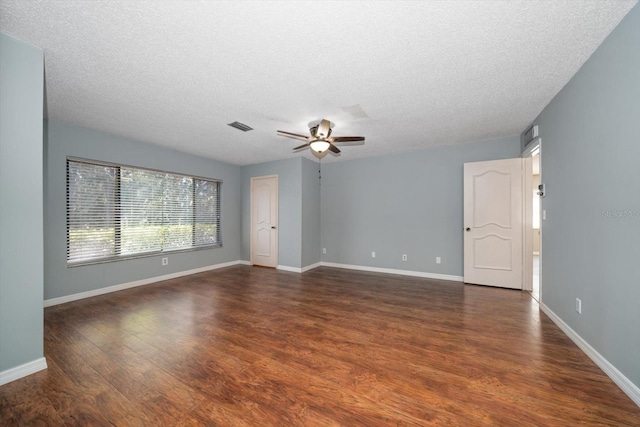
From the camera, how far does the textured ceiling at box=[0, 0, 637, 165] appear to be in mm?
1564

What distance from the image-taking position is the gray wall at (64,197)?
130 inches

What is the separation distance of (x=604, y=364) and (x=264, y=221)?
5.34 meters

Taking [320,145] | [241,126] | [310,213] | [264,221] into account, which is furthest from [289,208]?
[320,145]

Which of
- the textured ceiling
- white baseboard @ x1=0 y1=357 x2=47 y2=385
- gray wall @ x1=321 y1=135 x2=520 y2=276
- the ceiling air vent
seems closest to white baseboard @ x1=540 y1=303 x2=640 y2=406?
gray wall @ x1=321 y1=135 x2=520 y2=276

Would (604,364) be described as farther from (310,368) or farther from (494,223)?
(494,223)

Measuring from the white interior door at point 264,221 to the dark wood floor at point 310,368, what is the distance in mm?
2331

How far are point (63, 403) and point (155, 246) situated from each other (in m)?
3.31

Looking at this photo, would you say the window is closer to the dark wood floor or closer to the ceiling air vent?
the dark wood floor

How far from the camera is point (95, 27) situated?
5.56 ft

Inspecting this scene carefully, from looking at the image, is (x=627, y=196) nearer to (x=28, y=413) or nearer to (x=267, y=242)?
(x=28, y=413)

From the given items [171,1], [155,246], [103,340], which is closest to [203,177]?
[155,246]

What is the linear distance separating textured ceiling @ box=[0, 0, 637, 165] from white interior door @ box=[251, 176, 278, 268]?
7.88ft

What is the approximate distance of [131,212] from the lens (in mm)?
4152

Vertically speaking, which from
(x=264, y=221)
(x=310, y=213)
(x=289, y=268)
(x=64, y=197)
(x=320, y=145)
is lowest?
(x=289, y=268)
